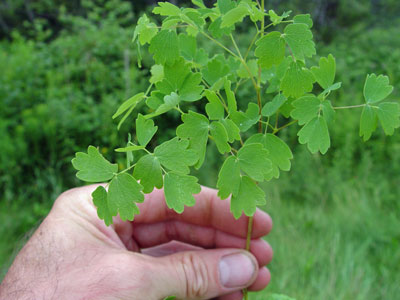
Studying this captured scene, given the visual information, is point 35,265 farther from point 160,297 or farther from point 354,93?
point 354,93

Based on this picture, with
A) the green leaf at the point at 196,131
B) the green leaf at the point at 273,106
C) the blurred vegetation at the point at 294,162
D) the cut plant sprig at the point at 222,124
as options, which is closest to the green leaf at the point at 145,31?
the cut plant sprig at the point at 222,124

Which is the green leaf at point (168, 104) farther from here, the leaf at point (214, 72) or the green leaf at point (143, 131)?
the leaf at point (214, 72)

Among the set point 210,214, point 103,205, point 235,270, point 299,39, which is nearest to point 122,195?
point 103,205

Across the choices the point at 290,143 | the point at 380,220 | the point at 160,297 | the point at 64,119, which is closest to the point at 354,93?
the point at 290,143

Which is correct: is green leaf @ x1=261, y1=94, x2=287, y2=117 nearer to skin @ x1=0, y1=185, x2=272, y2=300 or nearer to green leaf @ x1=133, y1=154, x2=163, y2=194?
green leaf @ x1=133, y1=154, x2=163, y2=194

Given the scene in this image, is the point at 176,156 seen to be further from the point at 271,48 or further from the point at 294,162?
the point at 294,162

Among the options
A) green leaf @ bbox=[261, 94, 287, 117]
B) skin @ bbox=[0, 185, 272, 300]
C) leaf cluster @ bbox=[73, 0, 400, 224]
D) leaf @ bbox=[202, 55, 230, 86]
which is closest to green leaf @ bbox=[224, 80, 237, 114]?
leaf cluster @ bbox=[73, 0, 400, 224]
